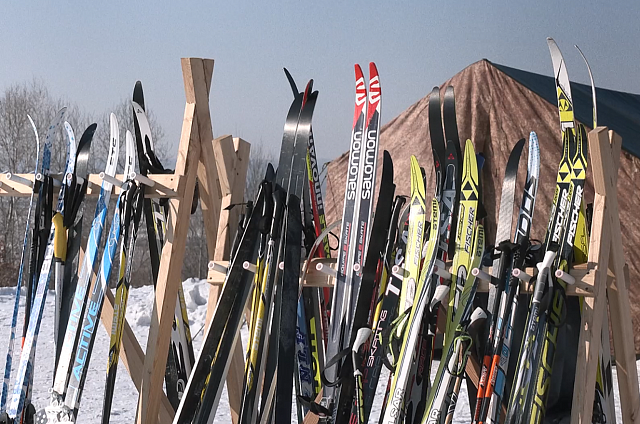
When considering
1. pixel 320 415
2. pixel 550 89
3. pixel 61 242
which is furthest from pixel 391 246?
pixel 550 89

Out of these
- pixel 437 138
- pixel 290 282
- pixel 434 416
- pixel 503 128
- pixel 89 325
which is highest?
pixel 503 128

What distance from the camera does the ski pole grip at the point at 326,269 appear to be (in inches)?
87.7

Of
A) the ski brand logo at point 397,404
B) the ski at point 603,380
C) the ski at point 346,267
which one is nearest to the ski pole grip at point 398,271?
the ski at point 346,267

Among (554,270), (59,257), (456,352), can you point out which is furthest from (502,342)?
(59,257)

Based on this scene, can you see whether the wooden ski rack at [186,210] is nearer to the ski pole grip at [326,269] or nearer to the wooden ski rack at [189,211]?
the wooden ski rack at [189,211]

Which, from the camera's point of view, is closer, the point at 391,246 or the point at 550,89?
the point at 391,246

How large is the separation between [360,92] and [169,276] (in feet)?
2.81

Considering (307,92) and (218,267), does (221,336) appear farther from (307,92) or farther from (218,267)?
(307,92)

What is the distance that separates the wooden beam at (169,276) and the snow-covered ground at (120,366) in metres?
0.41

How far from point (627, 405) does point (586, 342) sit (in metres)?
0.34

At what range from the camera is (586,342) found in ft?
6.88

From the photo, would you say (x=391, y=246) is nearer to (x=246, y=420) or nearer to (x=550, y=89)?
(x=246, y=420)

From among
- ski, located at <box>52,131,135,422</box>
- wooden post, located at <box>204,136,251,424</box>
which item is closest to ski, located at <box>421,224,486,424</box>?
wooden post, located at <box>204,136,251,424</box>

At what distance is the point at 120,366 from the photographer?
19.2ft
